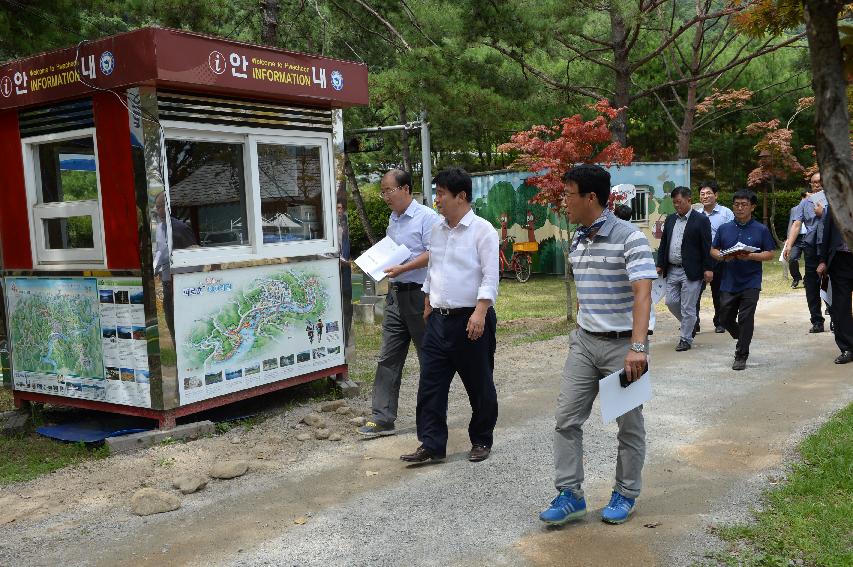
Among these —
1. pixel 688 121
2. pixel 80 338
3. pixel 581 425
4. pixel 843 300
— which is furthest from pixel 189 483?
pixel 688 121

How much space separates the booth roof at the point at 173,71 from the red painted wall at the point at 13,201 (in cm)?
25

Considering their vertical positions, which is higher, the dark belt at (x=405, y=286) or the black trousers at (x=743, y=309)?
the dark belt at (x=405, y=286)

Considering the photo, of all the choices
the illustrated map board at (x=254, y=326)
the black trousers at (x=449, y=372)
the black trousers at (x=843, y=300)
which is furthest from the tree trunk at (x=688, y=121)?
the black trousers at (x=449, y=372)

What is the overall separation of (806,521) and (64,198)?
603 cm

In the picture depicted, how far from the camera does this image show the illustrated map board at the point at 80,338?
20.5 ft

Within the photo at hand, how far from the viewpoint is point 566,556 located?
3902mm

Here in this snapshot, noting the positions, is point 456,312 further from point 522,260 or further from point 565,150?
point 522,260

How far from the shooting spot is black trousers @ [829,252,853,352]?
27.1 ft

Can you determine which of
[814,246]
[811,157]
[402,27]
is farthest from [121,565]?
[811,157]

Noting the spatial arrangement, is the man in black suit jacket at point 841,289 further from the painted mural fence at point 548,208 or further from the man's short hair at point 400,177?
the painted mural fence at point 548,208

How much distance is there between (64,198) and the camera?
7012 millimetres

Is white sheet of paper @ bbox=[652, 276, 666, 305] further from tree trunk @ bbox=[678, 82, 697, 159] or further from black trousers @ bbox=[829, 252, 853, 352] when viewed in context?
tree trunk @ bbox=[678, 82, 697, 159]

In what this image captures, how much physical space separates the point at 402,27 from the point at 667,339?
24.8 feet

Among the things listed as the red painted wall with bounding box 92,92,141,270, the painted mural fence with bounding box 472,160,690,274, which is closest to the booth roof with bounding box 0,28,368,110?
the red painted wall with bounding box 92,92,141,270
